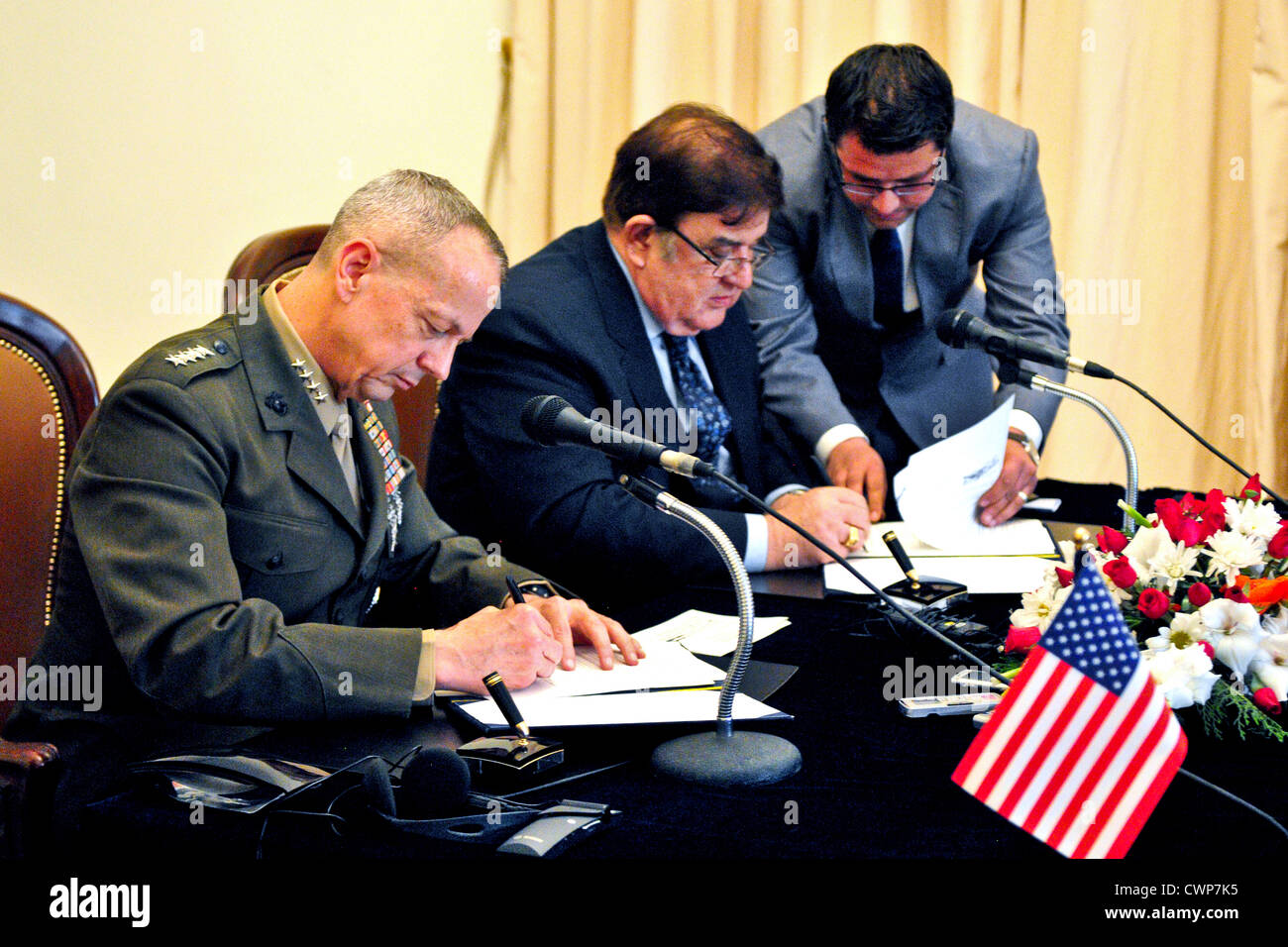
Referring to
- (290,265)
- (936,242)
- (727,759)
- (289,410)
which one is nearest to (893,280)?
(936,242)

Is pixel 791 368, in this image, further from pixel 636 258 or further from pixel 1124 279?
pixel 1124 279

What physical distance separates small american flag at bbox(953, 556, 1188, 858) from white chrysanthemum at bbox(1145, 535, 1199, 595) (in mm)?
432

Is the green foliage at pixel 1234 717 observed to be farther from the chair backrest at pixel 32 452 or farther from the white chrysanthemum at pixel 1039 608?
the chair backrest at pixel 32 452

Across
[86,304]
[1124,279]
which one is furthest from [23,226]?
[1124,279]

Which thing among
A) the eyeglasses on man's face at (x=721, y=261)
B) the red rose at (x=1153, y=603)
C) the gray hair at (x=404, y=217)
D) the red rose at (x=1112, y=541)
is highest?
the gray hair at (x=404, y=217)

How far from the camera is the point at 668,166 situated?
7.55ft

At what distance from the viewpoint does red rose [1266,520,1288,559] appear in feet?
4.78

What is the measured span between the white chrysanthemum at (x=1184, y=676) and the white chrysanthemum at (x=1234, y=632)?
0.03 meters

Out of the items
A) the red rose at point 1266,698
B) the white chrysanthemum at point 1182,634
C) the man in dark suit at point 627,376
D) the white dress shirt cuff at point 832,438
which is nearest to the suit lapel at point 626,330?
the man in dark suit at point 627,376

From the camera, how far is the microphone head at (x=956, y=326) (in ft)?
6.35

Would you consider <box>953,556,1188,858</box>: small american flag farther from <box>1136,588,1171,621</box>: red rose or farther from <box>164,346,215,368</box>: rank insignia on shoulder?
<box>164,346,215,368</box>: rank insignia on shoulder

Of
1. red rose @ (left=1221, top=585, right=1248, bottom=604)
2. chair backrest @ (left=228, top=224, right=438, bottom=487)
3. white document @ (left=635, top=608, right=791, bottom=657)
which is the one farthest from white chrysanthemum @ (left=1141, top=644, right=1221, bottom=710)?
chair backrest @ (left=228, top=224, right=438, bottom=487)

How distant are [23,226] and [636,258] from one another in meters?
1.69
